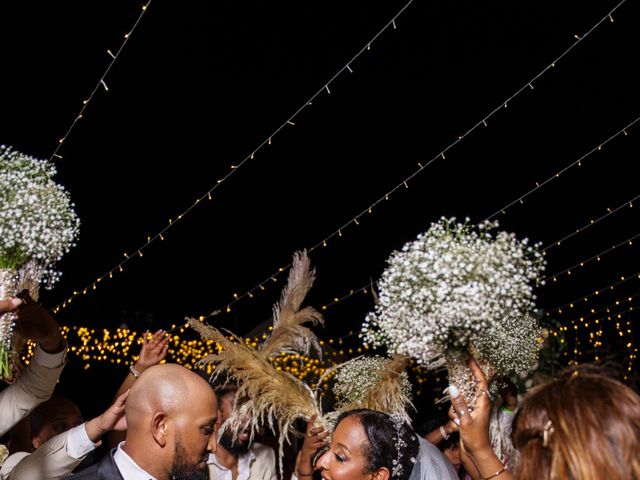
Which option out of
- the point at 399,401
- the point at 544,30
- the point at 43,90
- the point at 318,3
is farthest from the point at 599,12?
the point at 43,90

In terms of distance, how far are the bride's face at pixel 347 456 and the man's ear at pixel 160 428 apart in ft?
3.14

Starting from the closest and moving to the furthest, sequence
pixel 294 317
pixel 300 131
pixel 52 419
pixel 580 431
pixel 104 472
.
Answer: pixel 580 431 → pixel 104 472 → pixel 52 419 → pixel 294 317 → pixel 300 131

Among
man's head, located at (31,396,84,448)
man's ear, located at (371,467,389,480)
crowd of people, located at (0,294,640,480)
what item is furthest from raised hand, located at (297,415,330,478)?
man's head, located at (31,396,84,448)

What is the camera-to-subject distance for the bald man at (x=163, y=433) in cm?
287

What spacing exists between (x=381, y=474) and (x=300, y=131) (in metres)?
5.06

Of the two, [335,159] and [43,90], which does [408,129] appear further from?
[43,90]

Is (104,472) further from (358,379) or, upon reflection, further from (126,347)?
(126,347)

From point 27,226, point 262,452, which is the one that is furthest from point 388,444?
point 27,226

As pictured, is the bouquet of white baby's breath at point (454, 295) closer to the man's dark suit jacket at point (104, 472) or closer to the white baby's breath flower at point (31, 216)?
the man's dark suit jacket at point (104, 472)

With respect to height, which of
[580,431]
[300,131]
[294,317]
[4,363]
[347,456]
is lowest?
[580,431]

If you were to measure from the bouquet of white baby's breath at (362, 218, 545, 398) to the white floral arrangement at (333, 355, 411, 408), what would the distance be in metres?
1.47

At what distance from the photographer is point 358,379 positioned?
4746 mm

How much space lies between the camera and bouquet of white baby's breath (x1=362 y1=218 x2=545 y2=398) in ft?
9.66

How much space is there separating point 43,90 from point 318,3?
243 cm
